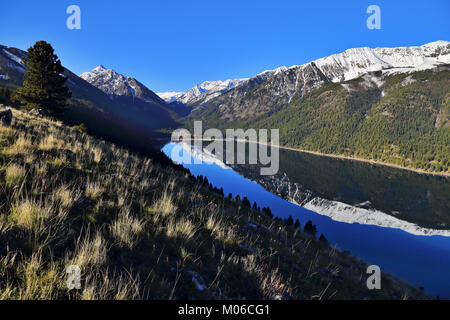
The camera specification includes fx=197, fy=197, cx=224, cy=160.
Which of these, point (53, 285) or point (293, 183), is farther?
point (293, 183)

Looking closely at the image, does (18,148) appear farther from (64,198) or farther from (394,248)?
(394,248)

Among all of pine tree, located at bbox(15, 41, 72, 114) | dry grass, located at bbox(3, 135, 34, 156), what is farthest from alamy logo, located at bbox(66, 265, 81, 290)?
pine tree, located at bbox(15, 41, 72, 114)

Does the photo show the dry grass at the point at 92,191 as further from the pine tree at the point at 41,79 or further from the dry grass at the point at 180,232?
the pine tree at the point at 41,79

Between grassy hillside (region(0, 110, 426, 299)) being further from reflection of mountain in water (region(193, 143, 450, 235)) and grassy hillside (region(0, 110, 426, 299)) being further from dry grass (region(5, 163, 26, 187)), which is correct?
reflection of mountain in water (region(193, 143, 450, 235))

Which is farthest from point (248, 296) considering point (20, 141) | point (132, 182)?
point (20, 141)
